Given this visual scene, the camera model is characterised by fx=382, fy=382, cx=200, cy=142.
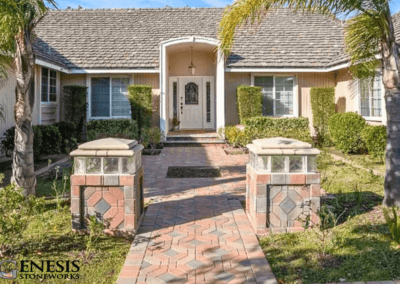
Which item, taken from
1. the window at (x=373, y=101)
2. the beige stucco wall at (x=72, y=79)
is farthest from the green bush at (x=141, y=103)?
the window at (x=373, y=101)

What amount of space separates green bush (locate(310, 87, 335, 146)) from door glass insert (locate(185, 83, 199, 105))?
5559 mm

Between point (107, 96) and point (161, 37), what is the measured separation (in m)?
3.69

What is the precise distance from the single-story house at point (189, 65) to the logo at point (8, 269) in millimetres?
9949

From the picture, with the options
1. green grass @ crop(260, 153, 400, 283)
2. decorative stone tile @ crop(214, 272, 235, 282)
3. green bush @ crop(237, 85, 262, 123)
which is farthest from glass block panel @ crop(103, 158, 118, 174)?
green bush @ crop(237, 85, 262, 123)

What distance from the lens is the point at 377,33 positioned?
19.2 ft

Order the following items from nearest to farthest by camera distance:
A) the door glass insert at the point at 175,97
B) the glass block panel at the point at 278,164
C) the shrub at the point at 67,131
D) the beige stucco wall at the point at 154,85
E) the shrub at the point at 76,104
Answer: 1. the glass block panel at the point at 278,164
2. the shrub at the point at 67,131
3. the shrub at the point at 76,104
4. the beige stucco wall at the point at 154,85
5. the door glass insert at the point at 175,97

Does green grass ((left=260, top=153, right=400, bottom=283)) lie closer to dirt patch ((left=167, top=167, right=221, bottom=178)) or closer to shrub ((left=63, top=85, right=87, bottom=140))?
dirt patch ((left=167, top=167, right=221, bottom=178))

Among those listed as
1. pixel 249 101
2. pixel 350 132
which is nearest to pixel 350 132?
pixel 350 132

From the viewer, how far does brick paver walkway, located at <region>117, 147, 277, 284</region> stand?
3736 mm

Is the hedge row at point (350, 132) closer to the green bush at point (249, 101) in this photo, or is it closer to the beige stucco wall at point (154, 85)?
the green bush at point (249, 101)

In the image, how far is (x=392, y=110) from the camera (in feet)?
18.4

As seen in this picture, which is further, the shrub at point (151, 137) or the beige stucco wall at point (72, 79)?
the beige stucco wall at point (72, 79)

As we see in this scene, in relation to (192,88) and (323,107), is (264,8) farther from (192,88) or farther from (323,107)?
(192,88)

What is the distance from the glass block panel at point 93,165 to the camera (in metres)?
4.81
